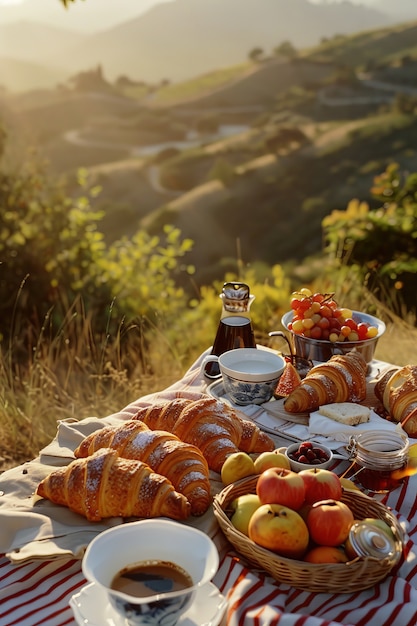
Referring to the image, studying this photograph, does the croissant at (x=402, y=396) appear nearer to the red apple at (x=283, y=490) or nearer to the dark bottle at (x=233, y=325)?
the dark bottle at (x=233, y=325)

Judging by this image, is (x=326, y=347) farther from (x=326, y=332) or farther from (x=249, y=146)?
(x=249, y=146)

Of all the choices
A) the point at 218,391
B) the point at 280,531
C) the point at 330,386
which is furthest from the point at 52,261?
the point at 280,531

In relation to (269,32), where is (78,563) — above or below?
below

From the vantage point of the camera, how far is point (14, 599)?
1655 millimetres

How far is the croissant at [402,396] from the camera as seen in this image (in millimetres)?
2305

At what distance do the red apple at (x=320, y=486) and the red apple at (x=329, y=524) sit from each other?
0.08 m

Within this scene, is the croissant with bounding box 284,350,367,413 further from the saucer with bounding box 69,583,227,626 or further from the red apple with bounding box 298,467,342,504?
the saucer with bounding box 69,583,227,626

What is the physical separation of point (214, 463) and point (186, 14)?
302 feet

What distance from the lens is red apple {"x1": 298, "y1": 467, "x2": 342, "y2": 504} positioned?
1.73m

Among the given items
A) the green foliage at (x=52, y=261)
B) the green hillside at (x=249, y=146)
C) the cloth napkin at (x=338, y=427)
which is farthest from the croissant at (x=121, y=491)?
the green hillside at (x=249, y=146)

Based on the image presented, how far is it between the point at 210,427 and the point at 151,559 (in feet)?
2.22

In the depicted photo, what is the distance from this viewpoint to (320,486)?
1.74 metres

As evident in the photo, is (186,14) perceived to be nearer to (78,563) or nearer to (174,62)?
(174,62)

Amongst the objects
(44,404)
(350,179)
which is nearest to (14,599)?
(44,404)
